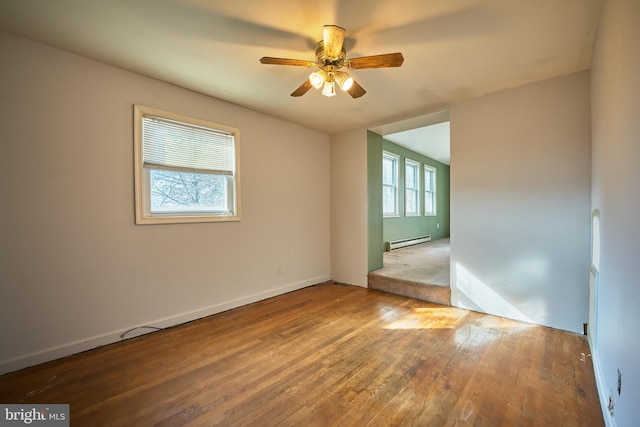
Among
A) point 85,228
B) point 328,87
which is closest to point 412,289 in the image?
point 328,87

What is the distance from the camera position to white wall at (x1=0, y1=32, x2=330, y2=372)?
6.38 feet

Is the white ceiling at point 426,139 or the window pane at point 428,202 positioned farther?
the window pane at point 428,202

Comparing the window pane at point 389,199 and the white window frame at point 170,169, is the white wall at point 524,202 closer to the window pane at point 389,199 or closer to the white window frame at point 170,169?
the white window frame at point 170,169

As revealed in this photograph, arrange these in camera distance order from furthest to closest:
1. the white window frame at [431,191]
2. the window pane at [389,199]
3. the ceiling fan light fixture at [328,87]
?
1. the white window frame at [431,191]
2. the window pane at [389,199]
3. the ceiling fan light fixture at [328,87]

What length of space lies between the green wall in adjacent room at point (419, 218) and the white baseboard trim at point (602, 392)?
11.6ft

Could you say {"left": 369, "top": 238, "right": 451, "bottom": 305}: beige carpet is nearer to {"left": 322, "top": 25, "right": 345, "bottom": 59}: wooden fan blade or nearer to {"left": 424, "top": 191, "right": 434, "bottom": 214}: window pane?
{"left": 424, "top": 191, "right": 434, "bottom": 214}: window pane

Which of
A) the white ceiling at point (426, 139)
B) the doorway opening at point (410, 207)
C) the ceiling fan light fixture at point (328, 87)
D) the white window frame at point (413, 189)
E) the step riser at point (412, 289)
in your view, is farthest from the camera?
the white window frame at point (413, 189)

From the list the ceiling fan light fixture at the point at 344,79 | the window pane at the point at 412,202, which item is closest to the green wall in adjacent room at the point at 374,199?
the ceiling fan light fixture at the point at 344,79

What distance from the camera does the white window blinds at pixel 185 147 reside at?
2602mm

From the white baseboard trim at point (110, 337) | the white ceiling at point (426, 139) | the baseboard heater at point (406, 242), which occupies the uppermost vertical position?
the white ceiling at point (426, 139)

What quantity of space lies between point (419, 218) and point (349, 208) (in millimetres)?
3891

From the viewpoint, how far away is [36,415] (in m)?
1.54

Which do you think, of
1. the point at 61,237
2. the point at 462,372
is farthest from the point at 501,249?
the point at 61,237

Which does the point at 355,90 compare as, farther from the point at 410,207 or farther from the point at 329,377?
the point at 410,207
